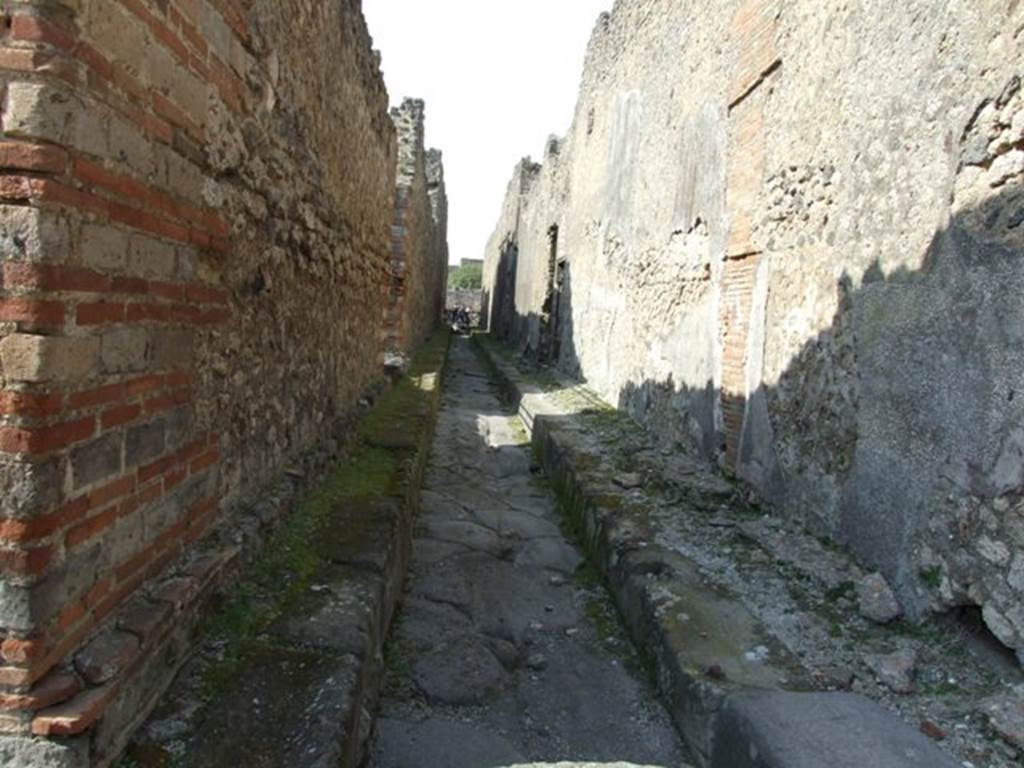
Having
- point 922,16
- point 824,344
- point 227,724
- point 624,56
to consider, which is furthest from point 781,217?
point 624,56

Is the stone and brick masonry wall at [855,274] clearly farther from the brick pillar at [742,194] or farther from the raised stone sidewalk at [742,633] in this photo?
the raised stone sidewalk at [742,633]

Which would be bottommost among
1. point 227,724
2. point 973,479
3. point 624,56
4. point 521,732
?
point 521,732

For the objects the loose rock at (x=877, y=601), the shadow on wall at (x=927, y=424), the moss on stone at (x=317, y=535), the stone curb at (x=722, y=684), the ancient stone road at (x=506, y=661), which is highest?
the shadow on wall at (x=927, y=424)

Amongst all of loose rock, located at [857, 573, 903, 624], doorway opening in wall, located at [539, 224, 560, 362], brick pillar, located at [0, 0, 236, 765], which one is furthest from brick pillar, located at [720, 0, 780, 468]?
doorway opening in wall, located at [539, 224, 560, 362]

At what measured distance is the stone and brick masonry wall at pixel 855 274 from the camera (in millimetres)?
2365

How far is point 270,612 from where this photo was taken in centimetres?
225

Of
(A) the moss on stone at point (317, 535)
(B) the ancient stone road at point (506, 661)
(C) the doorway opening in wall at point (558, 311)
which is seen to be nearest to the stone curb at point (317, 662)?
(A) the moss on stone at point (317, 535)

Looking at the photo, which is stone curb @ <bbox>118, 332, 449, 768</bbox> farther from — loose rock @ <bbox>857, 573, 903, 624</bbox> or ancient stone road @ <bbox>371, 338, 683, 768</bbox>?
loose rock @ <bbox>857, 573, 903, 624</bbox>

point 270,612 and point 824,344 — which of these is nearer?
point 270,612

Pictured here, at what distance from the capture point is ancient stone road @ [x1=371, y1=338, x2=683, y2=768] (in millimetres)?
2383

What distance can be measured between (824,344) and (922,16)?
138 cm

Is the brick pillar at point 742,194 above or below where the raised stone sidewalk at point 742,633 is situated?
above

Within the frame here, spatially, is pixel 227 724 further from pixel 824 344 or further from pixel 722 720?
pixel 824 344

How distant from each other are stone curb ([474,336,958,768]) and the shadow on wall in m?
0.60
